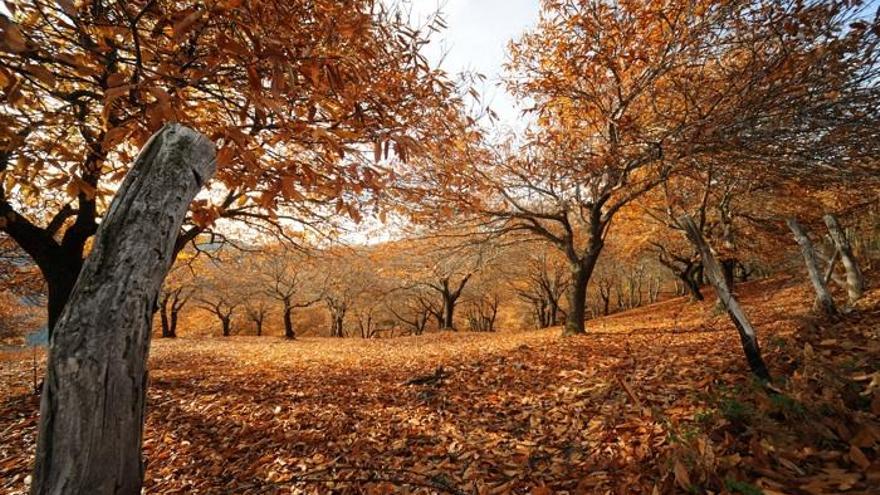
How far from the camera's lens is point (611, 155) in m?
4.90

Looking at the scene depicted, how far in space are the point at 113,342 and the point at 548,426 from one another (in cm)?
404

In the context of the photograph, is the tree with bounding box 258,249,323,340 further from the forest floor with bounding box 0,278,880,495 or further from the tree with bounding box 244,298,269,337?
the forest floor with bounding box 0,278,880,495

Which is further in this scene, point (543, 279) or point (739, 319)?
point (543, 279)

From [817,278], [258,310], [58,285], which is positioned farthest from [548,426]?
[258,310]

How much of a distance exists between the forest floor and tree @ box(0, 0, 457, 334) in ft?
8.48

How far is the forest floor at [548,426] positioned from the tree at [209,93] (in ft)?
8.48

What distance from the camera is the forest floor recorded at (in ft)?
9.03

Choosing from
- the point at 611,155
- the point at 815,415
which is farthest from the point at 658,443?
the point at 611,155

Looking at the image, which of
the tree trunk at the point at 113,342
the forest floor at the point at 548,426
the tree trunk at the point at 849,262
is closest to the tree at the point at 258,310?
the forest floor at the point at 548,426

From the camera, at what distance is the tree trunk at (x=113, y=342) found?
4.53ft

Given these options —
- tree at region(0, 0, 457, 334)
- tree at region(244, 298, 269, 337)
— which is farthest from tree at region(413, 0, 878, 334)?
tree at region(244, 298, 269, 337)

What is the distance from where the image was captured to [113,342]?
1.46 metres

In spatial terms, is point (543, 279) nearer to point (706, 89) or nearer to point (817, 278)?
point (817, 278)

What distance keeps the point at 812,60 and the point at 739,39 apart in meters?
1.39
